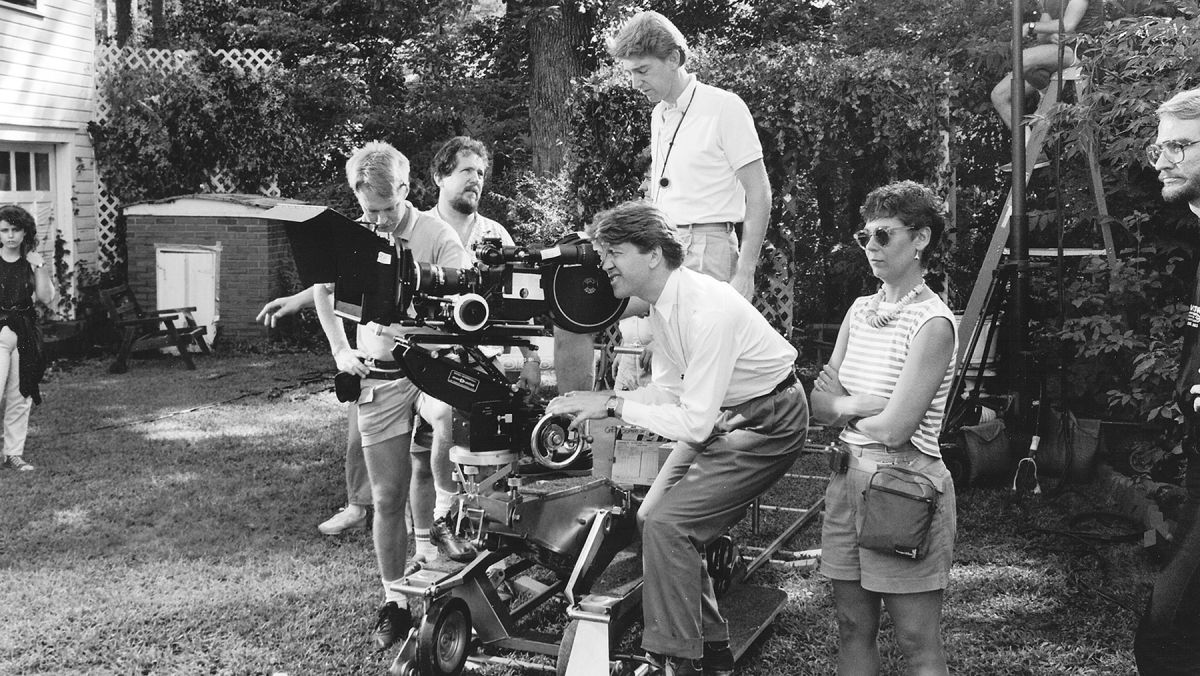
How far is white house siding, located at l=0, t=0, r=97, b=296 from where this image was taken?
37.3ft

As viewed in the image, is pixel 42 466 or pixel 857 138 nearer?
pixel 42 466

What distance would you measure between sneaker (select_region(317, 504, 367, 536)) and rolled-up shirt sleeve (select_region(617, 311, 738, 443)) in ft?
9.07

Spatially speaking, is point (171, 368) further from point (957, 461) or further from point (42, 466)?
point (957, 461)

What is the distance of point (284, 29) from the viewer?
16.2 metres

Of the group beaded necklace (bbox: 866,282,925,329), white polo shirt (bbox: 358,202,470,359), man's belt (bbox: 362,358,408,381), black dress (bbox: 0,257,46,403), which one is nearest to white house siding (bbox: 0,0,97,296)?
black dress (bbox: 0,257,46,403)

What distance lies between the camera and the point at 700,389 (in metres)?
3.17

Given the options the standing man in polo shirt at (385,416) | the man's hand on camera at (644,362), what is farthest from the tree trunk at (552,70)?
the standing man in polo shirt at (385,416)

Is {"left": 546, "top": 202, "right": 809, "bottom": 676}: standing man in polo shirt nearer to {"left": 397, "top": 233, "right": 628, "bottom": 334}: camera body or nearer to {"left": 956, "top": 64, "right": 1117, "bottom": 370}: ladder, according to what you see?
{"left": 397, "top": 233, "right": 628, "bottom": 334}: camera body

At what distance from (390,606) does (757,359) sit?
1.66 metres

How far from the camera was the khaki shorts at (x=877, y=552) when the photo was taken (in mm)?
2826

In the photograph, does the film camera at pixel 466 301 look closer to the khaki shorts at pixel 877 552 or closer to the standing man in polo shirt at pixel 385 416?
the standing man in polo shirt at pixel 385 416

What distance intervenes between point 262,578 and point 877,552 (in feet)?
9.97

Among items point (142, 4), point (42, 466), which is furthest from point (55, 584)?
point (142, 4)

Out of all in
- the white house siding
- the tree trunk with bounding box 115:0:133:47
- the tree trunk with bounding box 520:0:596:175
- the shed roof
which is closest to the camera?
the white house siding
